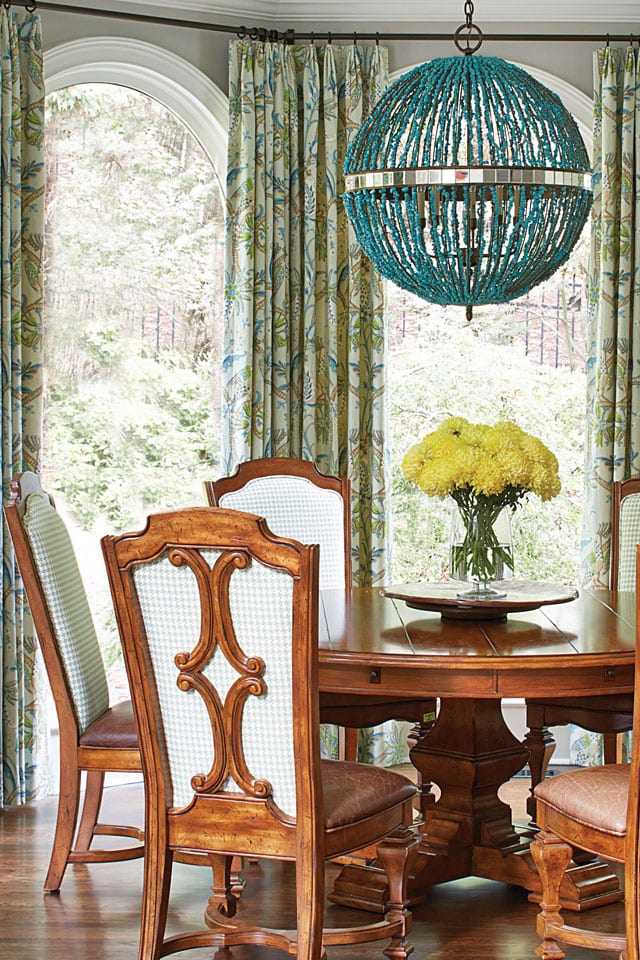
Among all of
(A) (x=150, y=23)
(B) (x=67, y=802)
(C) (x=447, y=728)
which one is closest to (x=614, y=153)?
(A) (x=150, y=23)

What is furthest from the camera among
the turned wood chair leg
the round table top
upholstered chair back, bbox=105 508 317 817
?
the turned wood chair leg

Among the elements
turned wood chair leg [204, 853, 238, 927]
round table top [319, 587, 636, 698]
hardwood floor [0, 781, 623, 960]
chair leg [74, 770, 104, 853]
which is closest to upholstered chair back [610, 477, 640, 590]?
round table top [319, 587, 636, 698]

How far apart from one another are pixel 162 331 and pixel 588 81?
201 cm

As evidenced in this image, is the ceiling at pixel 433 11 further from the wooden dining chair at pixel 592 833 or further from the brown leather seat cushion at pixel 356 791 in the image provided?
the brown leather seat cushion at pixel 356 791

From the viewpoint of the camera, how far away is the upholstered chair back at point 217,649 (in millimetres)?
2473

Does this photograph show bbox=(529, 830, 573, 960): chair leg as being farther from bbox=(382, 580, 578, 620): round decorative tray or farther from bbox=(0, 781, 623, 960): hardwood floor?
bbox=(382, 580, 578, 620): round decorative tray

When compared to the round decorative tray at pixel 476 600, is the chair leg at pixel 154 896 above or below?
below

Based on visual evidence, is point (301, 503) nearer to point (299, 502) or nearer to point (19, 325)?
point (299, 502)

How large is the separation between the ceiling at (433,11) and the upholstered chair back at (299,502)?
1.93 m

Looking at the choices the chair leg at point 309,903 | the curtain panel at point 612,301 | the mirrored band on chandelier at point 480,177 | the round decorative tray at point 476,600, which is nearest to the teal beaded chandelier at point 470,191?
the mirrored band on chandelier at point 480,177

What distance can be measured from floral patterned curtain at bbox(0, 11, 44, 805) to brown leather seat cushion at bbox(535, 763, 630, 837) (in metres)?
2.15

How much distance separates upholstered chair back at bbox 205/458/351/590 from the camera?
4184 mm

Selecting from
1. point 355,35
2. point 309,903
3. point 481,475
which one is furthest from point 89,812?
point 355,35

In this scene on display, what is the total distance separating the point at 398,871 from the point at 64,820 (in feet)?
3.32
